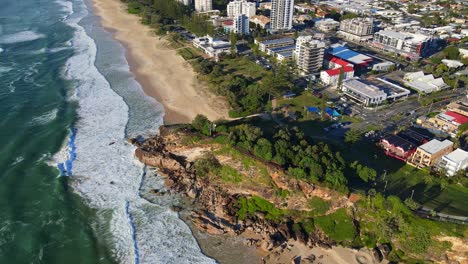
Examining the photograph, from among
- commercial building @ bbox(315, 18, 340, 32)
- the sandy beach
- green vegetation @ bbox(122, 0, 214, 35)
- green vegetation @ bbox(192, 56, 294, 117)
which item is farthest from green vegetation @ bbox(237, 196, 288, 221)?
commercial building @ bbox(315, 18, 340, 32)

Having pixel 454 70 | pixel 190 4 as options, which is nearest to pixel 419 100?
pixel 454 70

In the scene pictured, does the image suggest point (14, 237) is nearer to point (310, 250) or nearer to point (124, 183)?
point (124, 183)

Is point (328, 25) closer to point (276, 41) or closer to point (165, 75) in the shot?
point (276, 41)

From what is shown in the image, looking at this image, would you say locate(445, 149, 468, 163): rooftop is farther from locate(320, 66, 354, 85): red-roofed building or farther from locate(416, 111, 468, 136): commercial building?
locate(320, 66, 354, 85): red-roofed building

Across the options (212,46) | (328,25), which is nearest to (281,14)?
(328,25)

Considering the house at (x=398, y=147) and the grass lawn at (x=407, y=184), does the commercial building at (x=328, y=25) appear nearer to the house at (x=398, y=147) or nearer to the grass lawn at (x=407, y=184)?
the house at (x=398, y=147)
